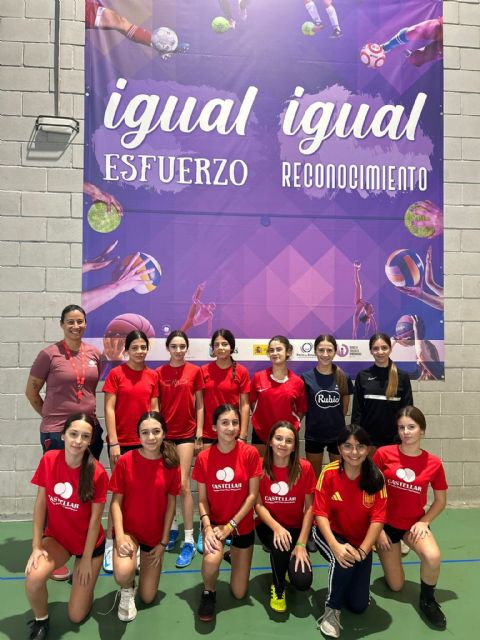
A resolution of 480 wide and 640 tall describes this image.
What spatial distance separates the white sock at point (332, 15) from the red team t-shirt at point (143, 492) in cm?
383

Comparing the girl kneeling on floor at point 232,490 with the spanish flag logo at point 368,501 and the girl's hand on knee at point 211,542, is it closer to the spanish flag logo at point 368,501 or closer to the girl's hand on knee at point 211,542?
the girl's hand on knee at point 211,542

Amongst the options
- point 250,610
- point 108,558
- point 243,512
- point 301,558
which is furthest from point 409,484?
point 108,558

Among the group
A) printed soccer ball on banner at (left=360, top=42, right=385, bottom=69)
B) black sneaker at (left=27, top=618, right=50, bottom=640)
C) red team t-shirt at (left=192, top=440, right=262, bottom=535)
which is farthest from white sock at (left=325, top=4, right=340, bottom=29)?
black sneaker at (left=27, top=618, right=50, bottom=640)

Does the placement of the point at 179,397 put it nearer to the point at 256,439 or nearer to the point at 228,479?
the point at 256,439

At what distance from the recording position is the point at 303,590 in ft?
8.27

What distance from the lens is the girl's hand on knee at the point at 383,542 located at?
2.62m

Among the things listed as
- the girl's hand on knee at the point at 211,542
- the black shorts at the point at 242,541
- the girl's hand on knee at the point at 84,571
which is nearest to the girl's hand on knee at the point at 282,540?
the black shorts at the point at 242,541

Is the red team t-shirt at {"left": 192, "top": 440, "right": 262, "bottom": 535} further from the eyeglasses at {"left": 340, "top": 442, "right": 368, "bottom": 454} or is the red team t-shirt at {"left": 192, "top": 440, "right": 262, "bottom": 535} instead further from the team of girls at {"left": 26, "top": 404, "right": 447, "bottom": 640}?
the eyeglasses at {"left": 340, "top": 442, "right": 368, "bottom": 454}

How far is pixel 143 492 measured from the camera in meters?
2.58

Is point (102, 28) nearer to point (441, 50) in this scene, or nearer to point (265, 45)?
point (265, 45)

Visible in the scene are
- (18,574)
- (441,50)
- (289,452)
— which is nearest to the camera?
(289,452)

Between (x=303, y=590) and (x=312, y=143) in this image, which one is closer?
(x=303, y=590)

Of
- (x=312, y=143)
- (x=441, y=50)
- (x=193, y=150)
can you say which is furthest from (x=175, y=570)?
(x=441, y=50)

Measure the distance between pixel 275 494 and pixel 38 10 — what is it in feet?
13.5
